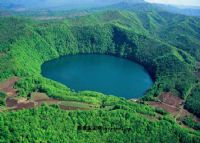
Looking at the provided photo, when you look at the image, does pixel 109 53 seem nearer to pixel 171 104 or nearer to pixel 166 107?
pixel 171 104

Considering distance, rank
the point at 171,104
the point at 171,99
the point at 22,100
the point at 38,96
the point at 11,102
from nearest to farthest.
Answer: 1. the point at 11,102
2. the point at 22,100
3. the point at 38,96
4. the point at 171,104
5. the point at 171,99

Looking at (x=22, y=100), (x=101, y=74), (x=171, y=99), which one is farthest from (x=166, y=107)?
(x=101, y=74)

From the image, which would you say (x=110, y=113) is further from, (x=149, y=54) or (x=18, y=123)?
(x=149, y=54)

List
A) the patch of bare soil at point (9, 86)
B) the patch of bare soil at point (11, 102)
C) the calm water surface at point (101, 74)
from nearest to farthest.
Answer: the patch of bare soil at point (11, 102) < the patch of bare soil at point (9, 86) < the calm water surface at point (101, 74)

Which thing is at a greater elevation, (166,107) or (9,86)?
(9,86)

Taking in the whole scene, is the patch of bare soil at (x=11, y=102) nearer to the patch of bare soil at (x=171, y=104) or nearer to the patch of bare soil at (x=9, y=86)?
the patch of bare soil at (x=9, y=86)

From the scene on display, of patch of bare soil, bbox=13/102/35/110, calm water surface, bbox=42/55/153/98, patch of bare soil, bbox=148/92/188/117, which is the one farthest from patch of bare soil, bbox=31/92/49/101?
patch of bare soil, bbox=148/92/188/117

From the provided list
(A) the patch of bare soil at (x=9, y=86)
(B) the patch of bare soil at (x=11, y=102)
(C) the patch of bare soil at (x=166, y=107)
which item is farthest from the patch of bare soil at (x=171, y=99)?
(A) the patch of bare soil at (x=9, y=86)
